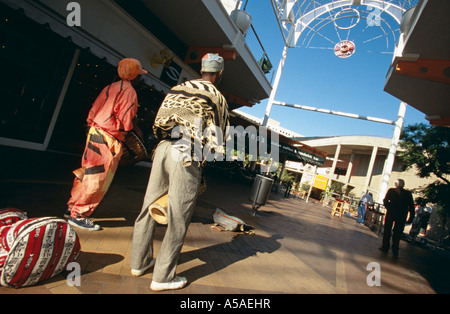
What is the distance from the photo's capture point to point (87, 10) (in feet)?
14.4

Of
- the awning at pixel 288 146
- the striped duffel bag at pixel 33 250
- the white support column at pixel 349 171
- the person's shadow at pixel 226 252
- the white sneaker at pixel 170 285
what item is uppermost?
the white support column at pixel 349 171

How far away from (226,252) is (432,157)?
44.6 feet

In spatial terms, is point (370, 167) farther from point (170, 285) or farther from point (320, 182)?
point (170, 285)

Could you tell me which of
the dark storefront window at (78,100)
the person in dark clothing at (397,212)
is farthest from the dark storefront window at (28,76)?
the person in dark clothing at (397,212)

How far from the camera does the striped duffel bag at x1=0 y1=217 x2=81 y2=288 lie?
133 centimetres

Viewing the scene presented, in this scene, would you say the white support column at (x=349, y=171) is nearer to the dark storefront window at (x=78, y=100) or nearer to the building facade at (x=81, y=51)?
the building facade at (x=81, y=51)

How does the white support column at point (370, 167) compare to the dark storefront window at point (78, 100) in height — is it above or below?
above

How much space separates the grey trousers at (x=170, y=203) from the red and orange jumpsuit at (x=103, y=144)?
0.92 metres

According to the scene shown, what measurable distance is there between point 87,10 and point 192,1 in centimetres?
223

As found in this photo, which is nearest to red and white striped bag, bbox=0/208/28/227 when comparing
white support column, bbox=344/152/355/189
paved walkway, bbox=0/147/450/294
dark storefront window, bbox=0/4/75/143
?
paved walkway, bbox=0/147/450/294

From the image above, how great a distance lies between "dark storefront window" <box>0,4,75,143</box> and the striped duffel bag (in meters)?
3.81

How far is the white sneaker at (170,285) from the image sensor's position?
1627mm

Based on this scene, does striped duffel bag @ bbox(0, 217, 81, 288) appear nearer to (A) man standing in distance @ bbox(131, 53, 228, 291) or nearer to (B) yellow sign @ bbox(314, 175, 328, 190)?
(A) man standing in distance @ bbox(131, 53, 228, 291)
